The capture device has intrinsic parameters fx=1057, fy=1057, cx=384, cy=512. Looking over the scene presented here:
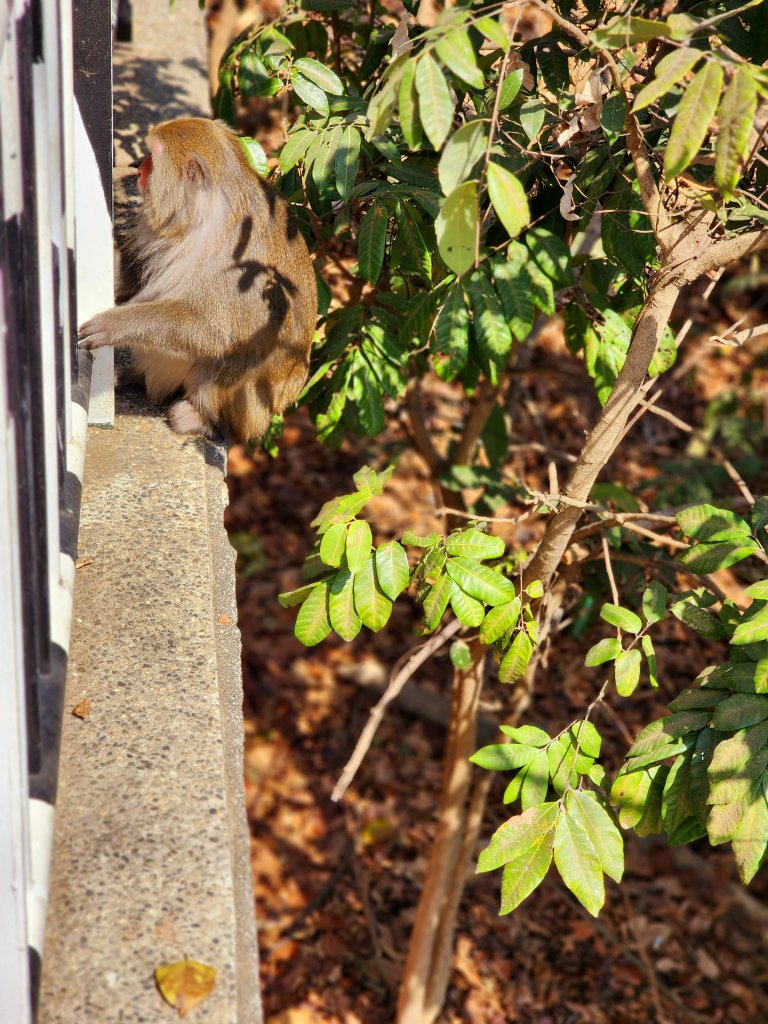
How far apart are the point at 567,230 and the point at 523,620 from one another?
1.06m

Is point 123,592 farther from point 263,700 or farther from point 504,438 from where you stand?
point 263,700

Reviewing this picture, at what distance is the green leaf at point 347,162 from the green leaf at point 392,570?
80 cm

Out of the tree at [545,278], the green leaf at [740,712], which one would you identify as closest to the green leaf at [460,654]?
the tree at [545,278]

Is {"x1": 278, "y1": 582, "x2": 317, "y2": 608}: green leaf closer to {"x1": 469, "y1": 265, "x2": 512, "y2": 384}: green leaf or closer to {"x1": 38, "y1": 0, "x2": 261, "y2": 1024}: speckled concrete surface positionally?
{"x1": 38, "y1": 0, "x2": 261, "y2": 1024}: speckled concrete surface

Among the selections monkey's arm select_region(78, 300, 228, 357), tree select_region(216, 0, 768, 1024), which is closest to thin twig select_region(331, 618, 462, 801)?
tree select_region(216, 0, 768, 1024)

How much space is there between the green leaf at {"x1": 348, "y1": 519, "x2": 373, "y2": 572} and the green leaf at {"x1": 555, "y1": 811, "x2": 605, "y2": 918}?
604 millimetres

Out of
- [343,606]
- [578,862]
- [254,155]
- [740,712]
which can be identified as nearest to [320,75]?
[254,155]

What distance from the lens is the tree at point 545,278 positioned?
5.09 feet

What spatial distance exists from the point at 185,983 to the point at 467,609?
0.88m

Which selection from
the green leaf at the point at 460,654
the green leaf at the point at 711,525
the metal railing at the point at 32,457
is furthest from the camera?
the green leaf at the point at 460,654

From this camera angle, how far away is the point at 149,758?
1824mm

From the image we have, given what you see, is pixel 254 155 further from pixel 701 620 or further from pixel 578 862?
pixel 578 862

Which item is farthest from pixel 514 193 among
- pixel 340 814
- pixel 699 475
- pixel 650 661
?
pixel 340 814

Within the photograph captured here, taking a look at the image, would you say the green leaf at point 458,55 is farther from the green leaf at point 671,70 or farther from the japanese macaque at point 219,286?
the japanese macaque at point 219,286
